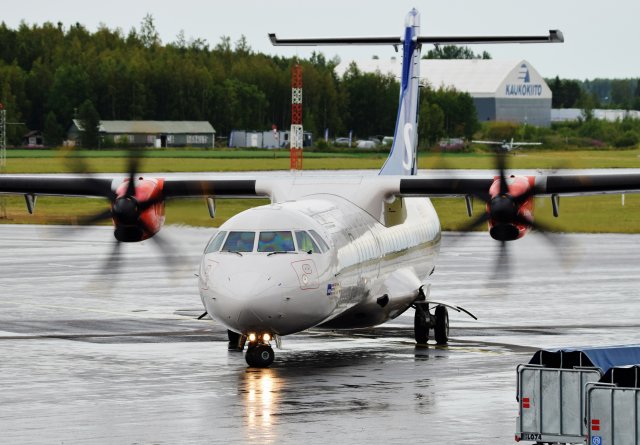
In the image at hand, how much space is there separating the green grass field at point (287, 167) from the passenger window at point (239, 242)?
6.73 meters

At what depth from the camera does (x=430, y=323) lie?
24859mm

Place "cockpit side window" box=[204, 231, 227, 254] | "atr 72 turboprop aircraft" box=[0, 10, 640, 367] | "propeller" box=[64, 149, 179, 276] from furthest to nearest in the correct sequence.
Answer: "propeller" box=[64, 149, 179, 276], "cockpit side window" box=[204, 231, 227, 254], "atr 72 turboprop aircraft" box=[0, 10, 640, 367]

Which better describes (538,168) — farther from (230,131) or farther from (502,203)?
(502,203)

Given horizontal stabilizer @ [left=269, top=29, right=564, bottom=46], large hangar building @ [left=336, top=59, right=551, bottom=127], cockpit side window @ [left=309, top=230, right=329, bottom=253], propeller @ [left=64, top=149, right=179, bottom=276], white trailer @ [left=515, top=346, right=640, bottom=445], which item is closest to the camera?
white trailer @ [left=515, top=346, right=640, bottom=445]

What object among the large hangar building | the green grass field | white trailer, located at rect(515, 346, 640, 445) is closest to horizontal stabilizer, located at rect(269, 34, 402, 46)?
the green grass field

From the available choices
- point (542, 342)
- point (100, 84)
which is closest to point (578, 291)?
point (542, 342)

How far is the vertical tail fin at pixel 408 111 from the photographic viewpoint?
2961 centimetres

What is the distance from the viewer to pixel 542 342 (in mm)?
24703

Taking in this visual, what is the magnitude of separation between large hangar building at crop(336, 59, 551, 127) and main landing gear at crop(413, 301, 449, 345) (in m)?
136

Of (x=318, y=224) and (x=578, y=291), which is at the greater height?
(x=318, y=224)

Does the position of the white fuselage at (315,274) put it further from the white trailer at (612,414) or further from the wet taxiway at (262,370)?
the white trailer at (612,414)

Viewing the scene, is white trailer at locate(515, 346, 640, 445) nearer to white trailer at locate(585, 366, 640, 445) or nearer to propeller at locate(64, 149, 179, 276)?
white trailer at locate(585, 366, 640, 445)

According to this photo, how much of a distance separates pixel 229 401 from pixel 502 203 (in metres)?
7.29

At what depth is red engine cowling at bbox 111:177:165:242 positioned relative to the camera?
2492 centimetres
